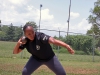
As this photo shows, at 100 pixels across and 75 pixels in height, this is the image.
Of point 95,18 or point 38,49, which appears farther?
point 95,18

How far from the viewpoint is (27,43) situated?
16.4 ft

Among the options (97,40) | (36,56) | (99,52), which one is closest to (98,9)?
(99,52)

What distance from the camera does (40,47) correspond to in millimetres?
4773

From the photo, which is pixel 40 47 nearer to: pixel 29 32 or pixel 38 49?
pixel 38 49

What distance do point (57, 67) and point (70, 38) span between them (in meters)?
15.0

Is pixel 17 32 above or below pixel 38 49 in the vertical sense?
above

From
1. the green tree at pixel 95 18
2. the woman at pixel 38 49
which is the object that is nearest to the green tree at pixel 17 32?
the woman at pixel 38 49

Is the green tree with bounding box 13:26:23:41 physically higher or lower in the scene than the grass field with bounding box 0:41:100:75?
higher

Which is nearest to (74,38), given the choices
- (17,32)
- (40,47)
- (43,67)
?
(17,32)

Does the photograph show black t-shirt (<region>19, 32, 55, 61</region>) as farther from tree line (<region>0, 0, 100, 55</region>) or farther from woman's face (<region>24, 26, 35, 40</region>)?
tree line (<region>0, 0, 100, 55</region>)

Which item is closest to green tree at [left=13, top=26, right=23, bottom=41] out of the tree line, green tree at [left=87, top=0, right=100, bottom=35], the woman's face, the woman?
the tree line

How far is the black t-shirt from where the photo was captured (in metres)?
4.68

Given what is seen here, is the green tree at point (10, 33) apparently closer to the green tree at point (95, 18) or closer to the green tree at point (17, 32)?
the green tree at point (17, 32)

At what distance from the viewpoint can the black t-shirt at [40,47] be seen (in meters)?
4.68
